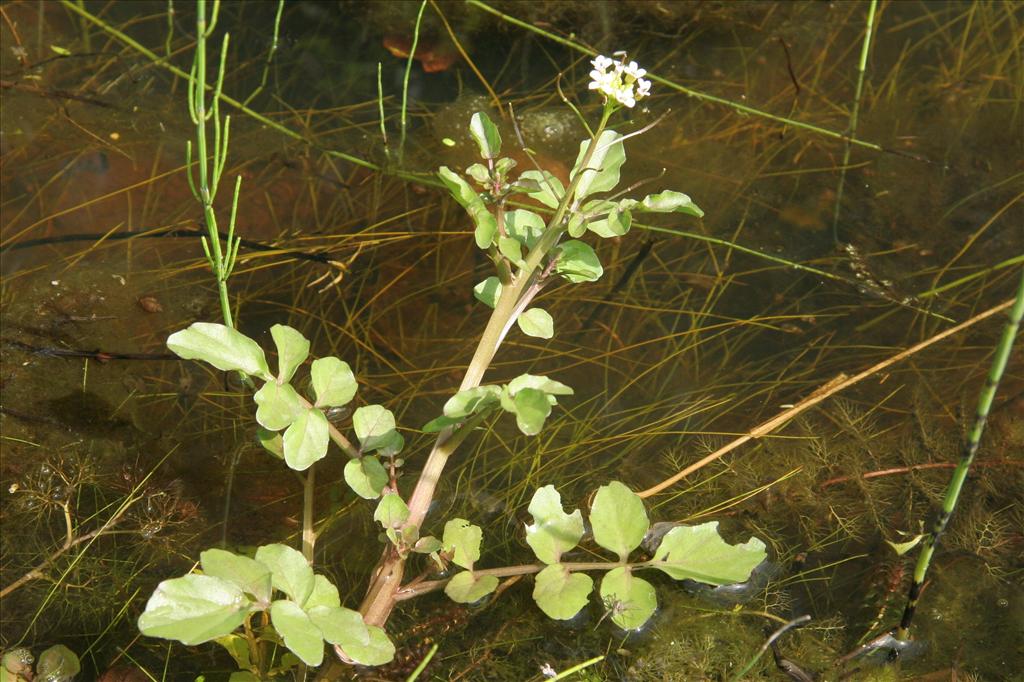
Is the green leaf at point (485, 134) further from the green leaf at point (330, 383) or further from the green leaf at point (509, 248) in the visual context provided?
the green leaf at point (330, 383)

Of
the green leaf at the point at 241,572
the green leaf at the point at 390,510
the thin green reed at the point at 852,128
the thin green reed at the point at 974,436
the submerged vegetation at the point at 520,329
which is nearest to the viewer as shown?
the thin green reed at the point at 974,436

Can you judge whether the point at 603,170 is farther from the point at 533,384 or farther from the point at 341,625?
the point at 341,625

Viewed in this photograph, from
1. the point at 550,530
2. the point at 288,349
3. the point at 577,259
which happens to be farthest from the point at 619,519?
the point at 288,349

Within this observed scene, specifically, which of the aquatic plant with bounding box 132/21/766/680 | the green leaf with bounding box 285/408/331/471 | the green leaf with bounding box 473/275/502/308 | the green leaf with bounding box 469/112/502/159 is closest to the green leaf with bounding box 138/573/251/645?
the aquatic plant with bounding box 132/21/766/680

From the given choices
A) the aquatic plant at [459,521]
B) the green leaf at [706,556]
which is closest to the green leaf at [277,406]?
the aquatic plant at [459,521]

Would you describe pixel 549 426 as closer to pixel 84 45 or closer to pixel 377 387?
pixel 377 387
